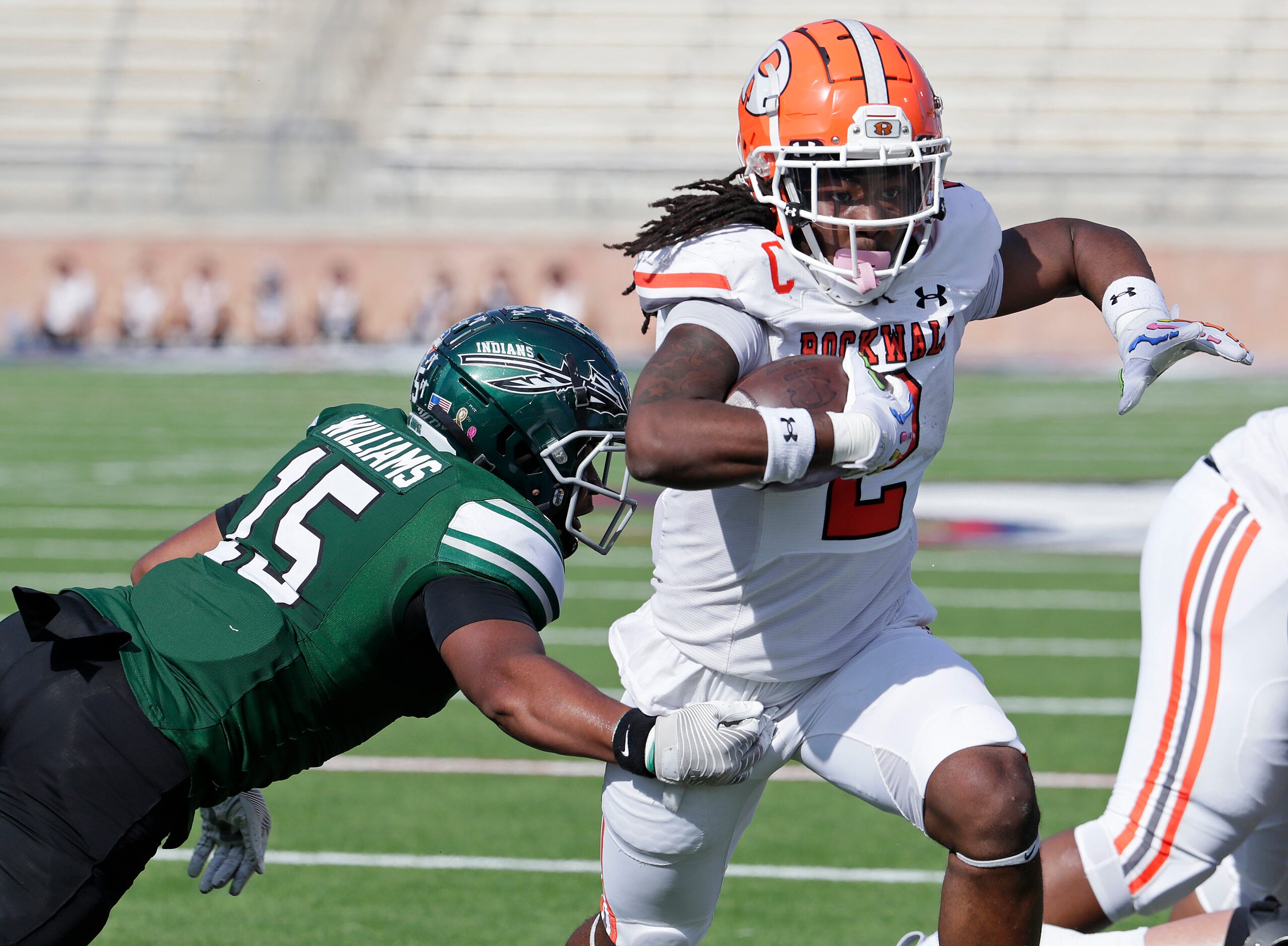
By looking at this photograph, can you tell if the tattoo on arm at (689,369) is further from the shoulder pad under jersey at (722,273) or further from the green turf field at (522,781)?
the green turf field at (522,781)

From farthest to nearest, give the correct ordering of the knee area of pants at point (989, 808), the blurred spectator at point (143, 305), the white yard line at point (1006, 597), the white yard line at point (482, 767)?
1. the blurred spectator at point (143, 305)
2. the white yard line at point (1006, 597)
3. the white yard line at point (482, 767)
4. the knee area of pants at point (989, 808)

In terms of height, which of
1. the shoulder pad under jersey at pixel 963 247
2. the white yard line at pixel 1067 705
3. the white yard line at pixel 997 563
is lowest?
the white yard line at pixel 997 563

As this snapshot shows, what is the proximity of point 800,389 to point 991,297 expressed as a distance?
696 mm

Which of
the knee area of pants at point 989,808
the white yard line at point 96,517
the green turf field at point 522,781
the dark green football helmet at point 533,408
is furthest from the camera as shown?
the white yard line at point 96,517

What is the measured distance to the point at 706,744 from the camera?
246 centimetres

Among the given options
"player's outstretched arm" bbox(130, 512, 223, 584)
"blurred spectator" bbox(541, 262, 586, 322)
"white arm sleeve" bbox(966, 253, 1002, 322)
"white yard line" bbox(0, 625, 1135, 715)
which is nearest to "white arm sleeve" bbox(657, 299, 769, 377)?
"white arm sleeve" bbox(966, 253, 1002, 322)

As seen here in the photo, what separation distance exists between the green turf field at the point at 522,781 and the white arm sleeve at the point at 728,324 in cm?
160

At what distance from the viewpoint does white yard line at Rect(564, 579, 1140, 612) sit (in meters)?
7.45

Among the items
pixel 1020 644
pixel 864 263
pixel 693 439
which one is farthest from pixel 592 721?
pixel 1020 644

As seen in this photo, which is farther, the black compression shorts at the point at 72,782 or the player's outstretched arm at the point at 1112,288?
the player's outstretched arm at the point at 1112,288

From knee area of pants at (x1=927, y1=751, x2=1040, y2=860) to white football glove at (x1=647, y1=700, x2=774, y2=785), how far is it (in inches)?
13.5

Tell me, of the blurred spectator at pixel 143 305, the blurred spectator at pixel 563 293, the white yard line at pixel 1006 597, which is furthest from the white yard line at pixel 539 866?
the blurred spectator at pixel 143 305

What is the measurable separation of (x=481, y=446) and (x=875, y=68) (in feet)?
3.19

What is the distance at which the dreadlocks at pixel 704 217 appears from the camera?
2.98 m
